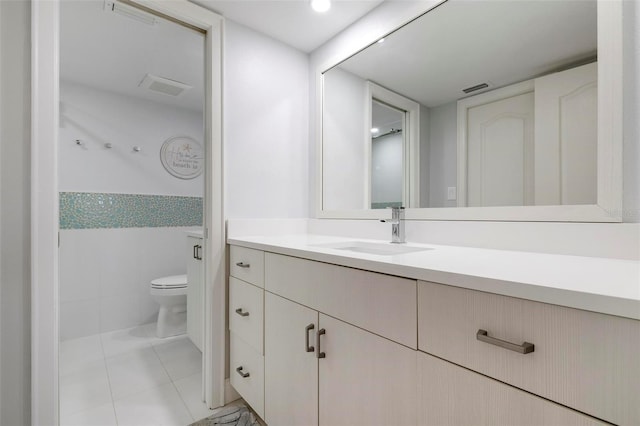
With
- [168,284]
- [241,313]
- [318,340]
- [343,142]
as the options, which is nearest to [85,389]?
[168,284]

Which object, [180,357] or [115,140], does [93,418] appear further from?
[115,140]

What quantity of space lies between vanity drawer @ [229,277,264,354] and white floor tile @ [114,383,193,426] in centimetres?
48

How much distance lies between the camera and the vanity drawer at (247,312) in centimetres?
138

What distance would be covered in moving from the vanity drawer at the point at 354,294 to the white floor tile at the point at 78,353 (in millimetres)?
1804

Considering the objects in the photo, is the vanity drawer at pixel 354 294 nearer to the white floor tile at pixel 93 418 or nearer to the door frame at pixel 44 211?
the door frame at pixel 44 211

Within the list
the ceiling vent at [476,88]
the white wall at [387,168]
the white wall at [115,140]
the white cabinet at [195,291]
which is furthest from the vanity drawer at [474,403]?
the white wall at [115,140]

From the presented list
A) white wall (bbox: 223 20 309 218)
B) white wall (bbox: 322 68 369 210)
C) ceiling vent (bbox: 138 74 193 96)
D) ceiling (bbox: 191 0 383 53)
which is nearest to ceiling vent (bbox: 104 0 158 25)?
ceiling (bbox: 191 0 383 53)

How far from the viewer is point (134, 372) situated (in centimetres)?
193

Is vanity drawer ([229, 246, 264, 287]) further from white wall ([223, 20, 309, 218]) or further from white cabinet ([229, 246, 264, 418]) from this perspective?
white wall ([223, 20, 309, 218])

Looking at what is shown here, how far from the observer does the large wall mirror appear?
94 cm

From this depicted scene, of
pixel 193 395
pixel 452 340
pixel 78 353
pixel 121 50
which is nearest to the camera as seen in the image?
pixel 452 340

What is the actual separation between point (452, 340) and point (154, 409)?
5.44 ft

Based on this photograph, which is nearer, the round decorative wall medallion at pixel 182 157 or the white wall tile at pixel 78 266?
the white wall tile at pixel 78 266

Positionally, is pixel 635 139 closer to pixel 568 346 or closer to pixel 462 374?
pixel 568 346
